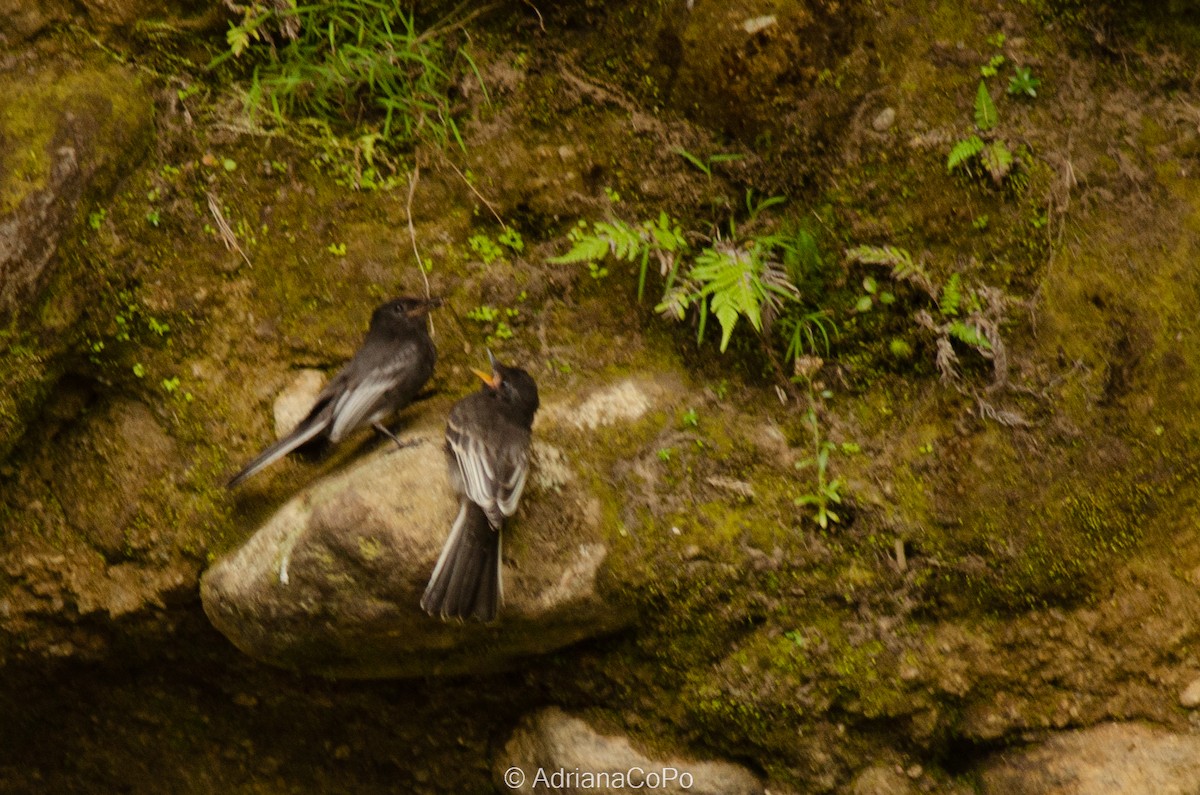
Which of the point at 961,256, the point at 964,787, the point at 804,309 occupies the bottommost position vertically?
the point at 964,787

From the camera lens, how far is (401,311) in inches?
186

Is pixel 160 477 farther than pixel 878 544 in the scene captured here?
Yes

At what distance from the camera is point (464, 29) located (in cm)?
532

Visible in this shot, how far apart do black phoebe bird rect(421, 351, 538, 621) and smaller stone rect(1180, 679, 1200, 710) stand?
9.38 feet

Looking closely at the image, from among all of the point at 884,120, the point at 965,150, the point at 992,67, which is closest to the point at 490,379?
the point at 884,120

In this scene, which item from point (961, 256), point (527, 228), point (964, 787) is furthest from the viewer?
point (527, 228)

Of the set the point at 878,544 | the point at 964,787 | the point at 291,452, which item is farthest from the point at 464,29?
the point at 964,787

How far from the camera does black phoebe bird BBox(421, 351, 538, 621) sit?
402 cm

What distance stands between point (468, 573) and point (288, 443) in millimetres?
1035

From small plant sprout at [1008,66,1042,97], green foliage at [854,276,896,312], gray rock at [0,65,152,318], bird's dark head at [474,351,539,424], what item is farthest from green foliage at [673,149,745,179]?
gray rock at [0,65,152,318]

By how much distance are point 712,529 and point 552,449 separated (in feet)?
2.60

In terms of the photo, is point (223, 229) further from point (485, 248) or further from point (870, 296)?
point (870, 296)

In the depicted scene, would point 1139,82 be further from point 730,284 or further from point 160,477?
point 160,477

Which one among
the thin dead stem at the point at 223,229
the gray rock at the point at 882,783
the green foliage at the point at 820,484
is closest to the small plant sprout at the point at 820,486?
the green foliage at the point at 820,484
